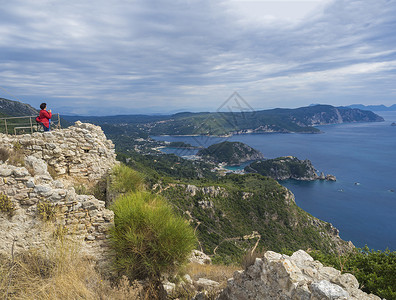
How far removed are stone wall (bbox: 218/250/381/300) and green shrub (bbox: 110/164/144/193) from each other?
16.8 feet

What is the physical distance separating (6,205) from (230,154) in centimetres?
14335

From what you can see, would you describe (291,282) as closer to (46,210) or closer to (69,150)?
(46,210)

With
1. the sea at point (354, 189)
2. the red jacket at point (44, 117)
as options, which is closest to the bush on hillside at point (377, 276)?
the red jacket at point (44, 117)

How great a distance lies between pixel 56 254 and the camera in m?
4.58

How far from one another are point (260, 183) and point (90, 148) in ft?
212

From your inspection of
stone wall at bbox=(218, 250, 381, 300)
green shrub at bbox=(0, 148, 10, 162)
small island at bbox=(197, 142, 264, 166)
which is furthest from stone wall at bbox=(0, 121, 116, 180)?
small island at bbox=(197, 142, 264, 166)

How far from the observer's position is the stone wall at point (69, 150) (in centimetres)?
815

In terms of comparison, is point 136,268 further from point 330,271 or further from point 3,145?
point 3,145

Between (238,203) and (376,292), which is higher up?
(376,292)

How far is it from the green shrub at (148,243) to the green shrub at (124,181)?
252 cm

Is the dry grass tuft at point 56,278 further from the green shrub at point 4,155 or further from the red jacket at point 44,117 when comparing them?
the red jacket at point 44,117

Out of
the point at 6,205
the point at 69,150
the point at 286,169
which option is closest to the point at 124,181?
the point at 69,150

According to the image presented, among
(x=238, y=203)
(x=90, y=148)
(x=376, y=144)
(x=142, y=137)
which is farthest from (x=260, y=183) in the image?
(x=376, y=144)

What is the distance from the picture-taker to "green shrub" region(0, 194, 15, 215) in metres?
4.88
